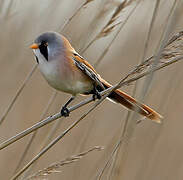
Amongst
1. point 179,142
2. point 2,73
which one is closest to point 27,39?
point 2,73

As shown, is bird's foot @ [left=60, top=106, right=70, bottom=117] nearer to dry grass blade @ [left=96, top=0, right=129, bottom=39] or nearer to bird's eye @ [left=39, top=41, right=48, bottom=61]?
bird's eye @ [left=39, top=41, right=48, bottom=61]

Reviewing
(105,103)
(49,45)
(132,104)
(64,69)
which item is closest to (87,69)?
(64,69)

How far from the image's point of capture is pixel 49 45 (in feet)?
6.59

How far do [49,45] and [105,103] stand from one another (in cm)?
99

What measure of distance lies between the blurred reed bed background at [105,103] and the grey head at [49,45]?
3.8 inches

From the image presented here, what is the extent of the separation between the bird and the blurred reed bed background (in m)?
0.07

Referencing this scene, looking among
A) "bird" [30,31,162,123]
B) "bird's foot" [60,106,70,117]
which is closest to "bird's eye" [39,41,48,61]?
"bird" [30,31,162,123]

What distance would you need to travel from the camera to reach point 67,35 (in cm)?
237

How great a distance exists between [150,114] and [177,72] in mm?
233

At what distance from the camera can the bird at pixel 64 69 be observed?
1.92 meters

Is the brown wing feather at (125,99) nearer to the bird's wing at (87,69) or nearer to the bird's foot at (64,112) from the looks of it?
the bird's wing at (87,69)

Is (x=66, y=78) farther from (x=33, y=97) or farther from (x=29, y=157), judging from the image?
(x=33, y=97)

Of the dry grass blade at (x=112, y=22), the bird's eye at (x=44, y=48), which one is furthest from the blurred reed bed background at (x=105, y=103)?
the bird's eye at (x=44, y=48)

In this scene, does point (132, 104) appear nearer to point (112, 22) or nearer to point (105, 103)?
point (112, 22)
